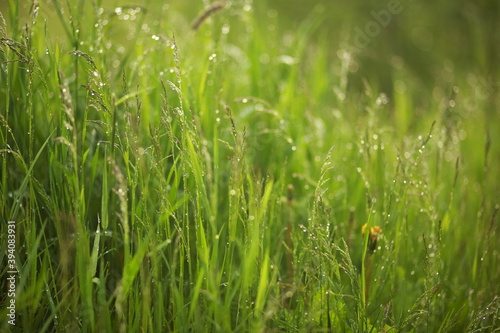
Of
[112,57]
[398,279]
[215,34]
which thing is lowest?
[398,279]

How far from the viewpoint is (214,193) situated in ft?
3.47

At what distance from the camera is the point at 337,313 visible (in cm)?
128

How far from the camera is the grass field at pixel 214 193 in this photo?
117 centimetres

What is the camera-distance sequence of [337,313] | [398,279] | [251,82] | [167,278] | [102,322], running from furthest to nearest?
[251,82] → [398,279] → [167,278] → [337,313] → [102,322]

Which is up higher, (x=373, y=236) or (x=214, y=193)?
(x=214, y=193)

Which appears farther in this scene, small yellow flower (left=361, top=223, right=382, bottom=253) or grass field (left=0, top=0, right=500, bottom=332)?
small yellow flower (left=361, top=223, right=382, bottom=253)

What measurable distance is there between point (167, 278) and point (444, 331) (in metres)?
0.81

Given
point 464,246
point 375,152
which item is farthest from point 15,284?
point 464,246

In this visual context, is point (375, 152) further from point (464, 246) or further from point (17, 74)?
point (17, 74)

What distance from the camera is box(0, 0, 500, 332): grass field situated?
1169 mm

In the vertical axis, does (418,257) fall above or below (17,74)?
below

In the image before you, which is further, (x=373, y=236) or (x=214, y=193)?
(x=373, y=236)

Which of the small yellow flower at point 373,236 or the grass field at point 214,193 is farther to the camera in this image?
the small yellow flower at point 373,236

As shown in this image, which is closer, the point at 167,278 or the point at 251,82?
the point at 167,278
